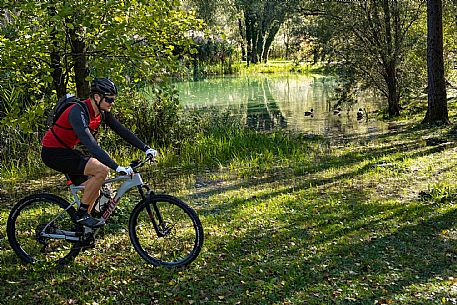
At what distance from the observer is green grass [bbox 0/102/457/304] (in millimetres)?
4867

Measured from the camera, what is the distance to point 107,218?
5367 mm

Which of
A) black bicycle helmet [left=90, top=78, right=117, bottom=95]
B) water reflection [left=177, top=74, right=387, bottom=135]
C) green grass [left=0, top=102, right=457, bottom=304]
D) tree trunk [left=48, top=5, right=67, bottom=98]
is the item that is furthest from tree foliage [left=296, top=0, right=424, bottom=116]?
black bicycle helmet [left=90, top=78, right=117, bottom=95]

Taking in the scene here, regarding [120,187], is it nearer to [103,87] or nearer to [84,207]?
[84,207]

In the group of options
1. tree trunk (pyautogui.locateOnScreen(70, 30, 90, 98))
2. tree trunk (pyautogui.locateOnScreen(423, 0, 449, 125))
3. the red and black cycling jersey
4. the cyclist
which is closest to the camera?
the red and black cycling jersey

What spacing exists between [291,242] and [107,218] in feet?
7.44

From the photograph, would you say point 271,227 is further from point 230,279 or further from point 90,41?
point 90,41

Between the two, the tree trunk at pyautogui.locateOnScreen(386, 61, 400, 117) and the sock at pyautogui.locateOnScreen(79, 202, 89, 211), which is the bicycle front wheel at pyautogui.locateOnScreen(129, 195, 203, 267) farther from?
the tree trunk at pyautogui.locateOnScreen(386, 61, 400, 117)

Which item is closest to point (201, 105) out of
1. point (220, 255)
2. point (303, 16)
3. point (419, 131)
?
point (303, 16)

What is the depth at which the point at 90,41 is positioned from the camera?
8.77 metres

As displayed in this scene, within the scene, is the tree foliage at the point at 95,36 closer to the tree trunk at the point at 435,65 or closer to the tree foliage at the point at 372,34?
the tree trunk at the point at 435,65

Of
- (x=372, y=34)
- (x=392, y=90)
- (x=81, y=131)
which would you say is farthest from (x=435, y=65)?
(x=81, y=131)

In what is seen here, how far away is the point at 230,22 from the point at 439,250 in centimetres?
5528

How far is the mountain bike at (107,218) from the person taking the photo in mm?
5199

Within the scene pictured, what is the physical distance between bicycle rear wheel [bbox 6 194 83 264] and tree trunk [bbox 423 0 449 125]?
12.0 m
